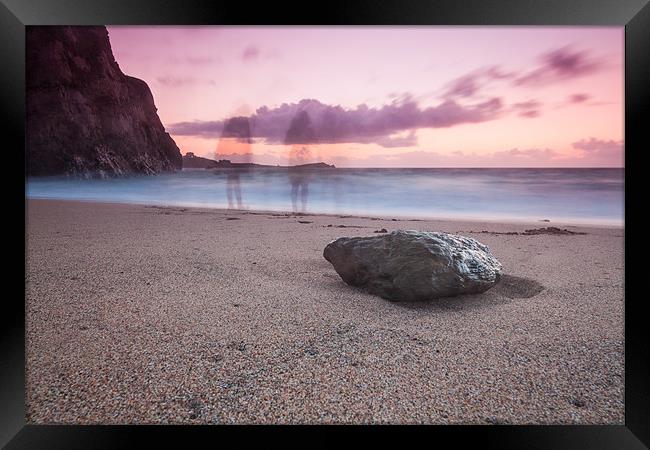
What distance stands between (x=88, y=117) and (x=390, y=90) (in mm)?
3826

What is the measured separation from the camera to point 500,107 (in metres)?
3.28

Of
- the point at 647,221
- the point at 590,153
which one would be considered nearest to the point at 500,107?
the point at 590,153

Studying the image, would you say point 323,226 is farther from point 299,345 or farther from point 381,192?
point 299,345

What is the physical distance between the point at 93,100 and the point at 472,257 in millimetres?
4794

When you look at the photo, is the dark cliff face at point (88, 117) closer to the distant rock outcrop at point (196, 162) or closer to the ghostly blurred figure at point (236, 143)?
the distant rock outcrop at point (196, 162)

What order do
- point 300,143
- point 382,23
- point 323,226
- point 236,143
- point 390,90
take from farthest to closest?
point 323,226 → point 300,143 → point 236,143 → point 390,90 → point 382,23

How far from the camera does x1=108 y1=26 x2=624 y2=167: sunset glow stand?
275cm

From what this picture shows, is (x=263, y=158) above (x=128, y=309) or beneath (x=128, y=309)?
above

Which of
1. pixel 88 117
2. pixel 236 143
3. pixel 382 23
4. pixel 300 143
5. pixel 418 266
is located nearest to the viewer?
pixel 382 23

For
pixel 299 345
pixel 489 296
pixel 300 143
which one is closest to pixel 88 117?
pixel 300 143

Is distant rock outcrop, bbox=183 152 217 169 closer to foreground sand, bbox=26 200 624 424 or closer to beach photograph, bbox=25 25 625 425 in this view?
beach photograph, bbox=25 25 625 425

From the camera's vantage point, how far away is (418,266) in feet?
7.26

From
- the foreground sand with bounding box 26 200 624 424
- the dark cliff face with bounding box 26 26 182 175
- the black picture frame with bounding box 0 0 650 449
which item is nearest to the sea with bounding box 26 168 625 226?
the dark cliff face with bounding box 26 26 182 175

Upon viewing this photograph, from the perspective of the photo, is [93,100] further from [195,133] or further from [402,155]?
[402,155]
